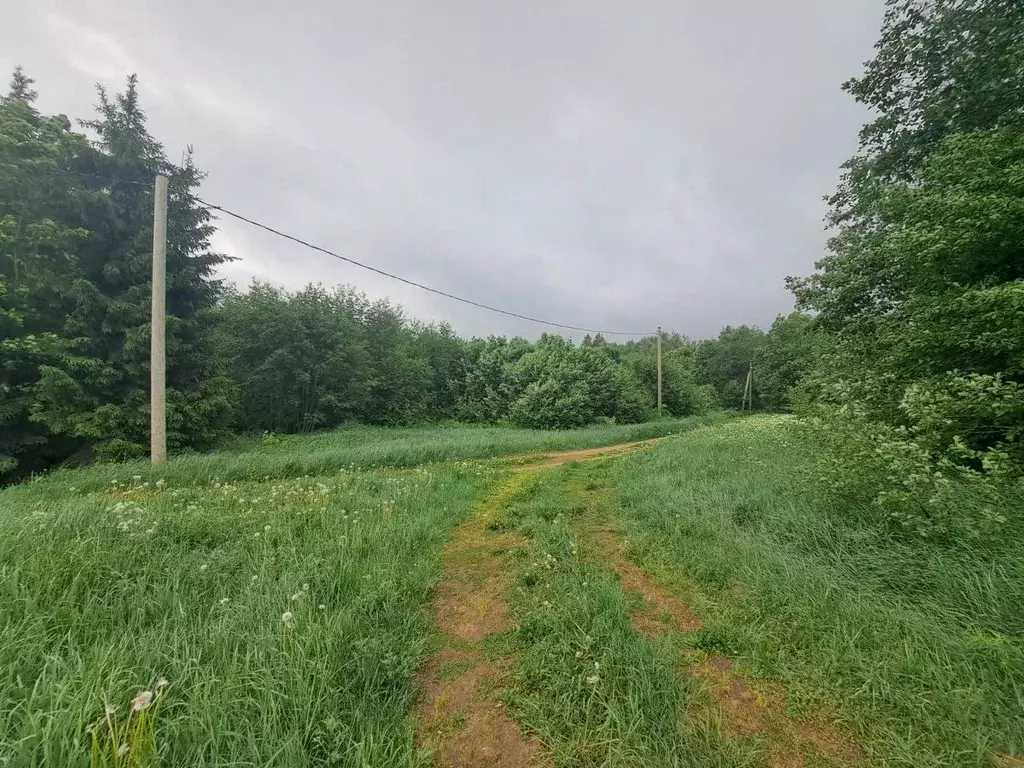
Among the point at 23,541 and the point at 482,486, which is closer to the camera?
the point at 23,541

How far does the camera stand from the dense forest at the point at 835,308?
401 cm

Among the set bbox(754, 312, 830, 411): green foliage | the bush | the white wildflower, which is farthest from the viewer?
bbox(754, 312, 830, 411): green foliage

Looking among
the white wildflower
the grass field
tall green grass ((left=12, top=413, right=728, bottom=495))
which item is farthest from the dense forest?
the white wildflower

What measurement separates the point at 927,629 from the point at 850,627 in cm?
42

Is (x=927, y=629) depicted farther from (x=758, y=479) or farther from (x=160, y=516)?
(x=160, y=516)

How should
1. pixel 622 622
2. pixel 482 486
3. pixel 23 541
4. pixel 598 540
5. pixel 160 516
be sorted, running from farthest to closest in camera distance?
pixel 482 486 < pixel 598 540 < pixel 160 516 < pixel 23 541 < pixel 622 622

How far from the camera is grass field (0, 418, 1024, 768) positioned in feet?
6.06

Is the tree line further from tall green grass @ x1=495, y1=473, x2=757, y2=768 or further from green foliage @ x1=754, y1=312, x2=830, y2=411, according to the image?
green foliage @ x1=754, y1=312, x2=830, y2=411

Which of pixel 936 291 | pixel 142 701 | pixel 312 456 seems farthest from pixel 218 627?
pixel 936 291

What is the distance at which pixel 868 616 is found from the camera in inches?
105

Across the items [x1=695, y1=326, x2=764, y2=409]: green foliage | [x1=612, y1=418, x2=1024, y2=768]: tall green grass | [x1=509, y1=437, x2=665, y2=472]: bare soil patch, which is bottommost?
[x1=509, y1=437, x2=665, y2=472]: bare soil patch

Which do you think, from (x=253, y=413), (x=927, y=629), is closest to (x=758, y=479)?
(x=927, y=629)

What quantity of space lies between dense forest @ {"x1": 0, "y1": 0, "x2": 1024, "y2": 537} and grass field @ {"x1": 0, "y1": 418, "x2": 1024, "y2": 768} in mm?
1040

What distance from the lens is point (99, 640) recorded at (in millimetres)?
2352
